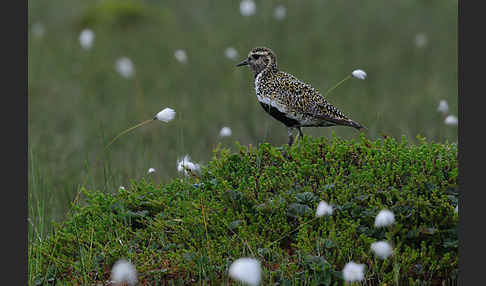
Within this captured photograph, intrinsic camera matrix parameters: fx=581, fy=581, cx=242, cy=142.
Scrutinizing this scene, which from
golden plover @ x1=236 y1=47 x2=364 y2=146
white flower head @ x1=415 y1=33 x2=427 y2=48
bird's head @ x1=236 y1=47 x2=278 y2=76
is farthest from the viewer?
white flower head @ x1=415 y1=33 x2=427 y2=48

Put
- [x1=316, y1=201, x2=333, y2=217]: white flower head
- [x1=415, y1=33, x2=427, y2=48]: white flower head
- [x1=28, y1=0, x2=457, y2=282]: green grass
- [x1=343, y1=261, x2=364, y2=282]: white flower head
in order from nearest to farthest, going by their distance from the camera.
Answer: [x1=343, y1=261, x2=364, y2=282]: white flower head, [x1=316, y1=201, x2=333, y2=217]: white flower head, [x1=28, y1=0, x2=457, y2=282]: green grass, [x1=415, y1=33, x2=427, y2=48]: white flower head

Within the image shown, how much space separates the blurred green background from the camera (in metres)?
9.14

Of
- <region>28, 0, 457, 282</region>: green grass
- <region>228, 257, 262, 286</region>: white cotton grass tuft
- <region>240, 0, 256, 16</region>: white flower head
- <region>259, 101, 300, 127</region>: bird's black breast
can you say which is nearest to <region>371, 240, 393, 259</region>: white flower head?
<region>228, 257, 262, 286</region>: white cotton grass tuft

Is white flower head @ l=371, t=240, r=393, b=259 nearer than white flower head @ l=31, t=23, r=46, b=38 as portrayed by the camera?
Yes

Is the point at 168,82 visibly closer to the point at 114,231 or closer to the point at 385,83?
the point at 385,83

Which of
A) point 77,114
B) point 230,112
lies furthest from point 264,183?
point 77,114

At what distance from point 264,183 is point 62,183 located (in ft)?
12.1

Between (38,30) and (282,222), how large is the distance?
1189 cm

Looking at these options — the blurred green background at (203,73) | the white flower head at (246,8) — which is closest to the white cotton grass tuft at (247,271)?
the blurred green background at (203,73)

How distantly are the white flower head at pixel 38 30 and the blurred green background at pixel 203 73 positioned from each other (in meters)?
0.04

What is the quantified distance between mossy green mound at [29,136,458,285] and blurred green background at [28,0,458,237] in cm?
152

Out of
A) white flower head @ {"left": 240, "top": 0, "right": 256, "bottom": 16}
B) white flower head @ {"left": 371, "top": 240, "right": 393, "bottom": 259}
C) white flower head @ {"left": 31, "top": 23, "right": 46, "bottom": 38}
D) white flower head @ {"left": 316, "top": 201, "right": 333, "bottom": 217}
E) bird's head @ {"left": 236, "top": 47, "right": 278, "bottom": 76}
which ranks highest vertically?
white flower head @ {"left": 31, "top": 23, "right": 46, "bottom": 38}

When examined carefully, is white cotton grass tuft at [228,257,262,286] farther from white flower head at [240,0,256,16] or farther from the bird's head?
white flower head at [240,0,256,16]

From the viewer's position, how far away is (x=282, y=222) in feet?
15.4
